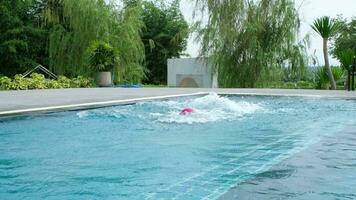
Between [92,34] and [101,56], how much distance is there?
2742 mm

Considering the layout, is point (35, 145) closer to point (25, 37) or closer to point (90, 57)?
point (90, 57)

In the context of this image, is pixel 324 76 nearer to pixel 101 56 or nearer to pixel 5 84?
pixel 101 56

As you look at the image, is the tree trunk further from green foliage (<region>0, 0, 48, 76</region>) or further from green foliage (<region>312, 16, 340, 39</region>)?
green foliage (<region>0, 0, 48, 76</region>)

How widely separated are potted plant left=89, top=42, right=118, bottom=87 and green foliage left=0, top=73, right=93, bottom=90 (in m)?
0.51

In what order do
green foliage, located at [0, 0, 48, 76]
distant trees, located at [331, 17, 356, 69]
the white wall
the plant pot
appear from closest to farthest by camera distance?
1. the plant pot
2. the white wall
3. green foliage, located at [0, 0, 48, 76]
4. distant trees, located at [331, 17, 356, 69]

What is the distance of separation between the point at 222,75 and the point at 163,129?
11.1m

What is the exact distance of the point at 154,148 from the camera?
17.6ft

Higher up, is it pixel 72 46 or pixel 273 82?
pixel 72 46

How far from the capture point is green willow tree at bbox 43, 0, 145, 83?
18.1 m

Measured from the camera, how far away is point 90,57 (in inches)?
631

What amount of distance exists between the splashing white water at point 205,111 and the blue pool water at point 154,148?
2cm

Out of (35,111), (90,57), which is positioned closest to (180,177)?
(35,111)

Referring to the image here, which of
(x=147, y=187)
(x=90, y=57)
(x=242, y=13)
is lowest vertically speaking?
(x=147, y=187)

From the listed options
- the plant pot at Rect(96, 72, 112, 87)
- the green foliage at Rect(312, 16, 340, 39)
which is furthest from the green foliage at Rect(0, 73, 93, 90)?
the green foliage at Rect(312, 16, 340, 39)
